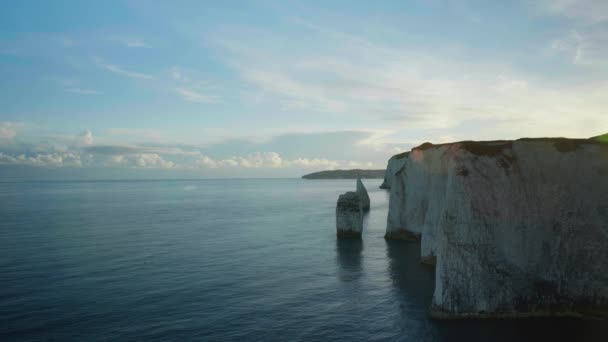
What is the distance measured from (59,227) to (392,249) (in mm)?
45854

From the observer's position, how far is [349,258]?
114 feet

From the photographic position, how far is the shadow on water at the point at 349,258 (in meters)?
29.1

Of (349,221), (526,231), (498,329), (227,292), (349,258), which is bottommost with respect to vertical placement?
(349,258)

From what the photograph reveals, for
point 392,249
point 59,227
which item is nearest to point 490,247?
point 392,249

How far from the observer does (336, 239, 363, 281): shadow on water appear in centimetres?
2913

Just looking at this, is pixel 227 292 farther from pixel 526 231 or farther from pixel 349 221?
pixel 349 221

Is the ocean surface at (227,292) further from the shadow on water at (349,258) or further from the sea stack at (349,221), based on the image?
the sea stack at (349,221)

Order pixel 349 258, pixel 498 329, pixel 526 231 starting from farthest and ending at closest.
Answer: pixel 349 258
pixel 526 231
pixel 498 329

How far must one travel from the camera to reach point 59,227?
52906 mm

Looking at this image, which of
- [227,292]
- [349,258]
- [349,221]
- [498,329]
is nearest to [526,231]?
[498,329]

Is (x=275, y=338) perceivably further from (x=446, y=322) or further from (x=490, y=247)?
(x=490, y=247)

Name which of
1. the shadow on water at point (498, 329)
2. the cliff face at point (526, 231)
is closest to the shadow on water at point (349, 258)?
the shadow on water at point (498, 329)

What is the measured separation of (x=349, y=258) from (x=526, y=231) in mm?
18485

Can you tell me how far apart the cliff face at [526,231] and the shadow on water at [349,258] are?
10.8 meters
